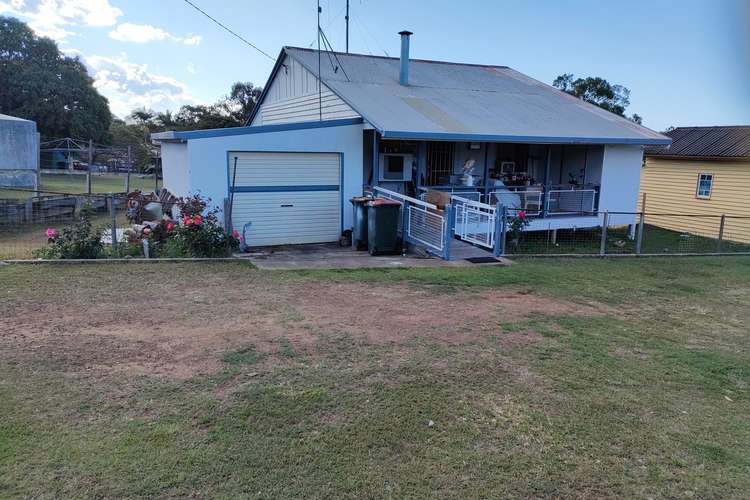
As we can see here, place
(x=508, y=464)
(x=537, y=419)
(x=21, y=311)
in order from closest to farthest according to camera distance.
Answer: (x=508, y=464)
(x=537, y=419)
(x=21, y=311)

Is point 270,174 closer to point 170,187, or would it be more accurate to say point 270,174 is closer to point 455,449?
point 170,187

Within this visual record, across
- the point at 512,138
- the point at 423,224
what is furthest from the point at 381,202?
the point at 512,138

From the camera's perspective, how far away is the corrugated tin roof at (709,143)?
17.5 m

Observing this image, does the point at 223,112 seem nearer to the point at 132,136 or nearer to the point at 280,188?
the point at 132,136

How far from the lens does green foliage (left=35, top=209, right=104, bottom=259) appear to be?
8836 mm

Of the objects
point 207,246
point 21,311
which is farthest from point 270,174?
point 21,311

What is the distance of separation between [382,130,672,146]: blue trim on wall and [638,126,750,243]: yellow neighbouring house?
335cm

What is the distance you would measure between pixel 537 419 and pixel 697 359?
2492mm

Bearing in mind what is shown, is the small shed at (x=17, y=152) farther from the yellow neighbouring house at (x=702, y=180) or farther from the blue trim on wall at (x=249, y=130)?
the yellow neighbouring house at (x=702, y=180)

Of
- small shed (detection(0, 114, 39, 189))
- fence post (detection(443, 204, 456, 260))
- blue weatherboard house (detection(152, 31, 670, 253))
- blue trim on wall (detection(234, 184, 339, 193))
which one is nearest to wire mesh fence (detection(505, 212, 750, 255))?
blue weatherboard house (detection(152, 31, 670, 253))

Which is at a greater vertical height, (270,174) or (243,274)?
(270,174)

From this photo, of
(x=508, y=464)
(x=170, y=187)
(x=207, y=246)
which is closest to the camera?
(x=508, y=464)

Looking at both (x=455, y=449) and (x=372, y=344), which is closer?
(x=455, y=449)

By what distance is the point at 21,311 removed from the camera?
6.12 metres
